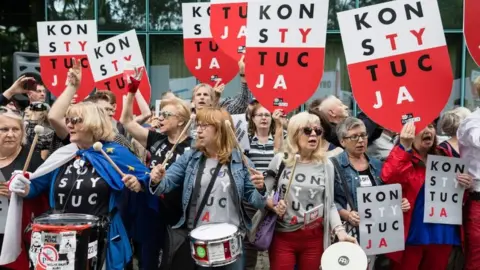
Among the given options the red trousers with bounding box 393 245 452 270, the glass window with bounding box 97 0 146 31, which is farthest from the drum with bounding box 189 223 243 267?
the glass window with bounding box 97 0 146 31

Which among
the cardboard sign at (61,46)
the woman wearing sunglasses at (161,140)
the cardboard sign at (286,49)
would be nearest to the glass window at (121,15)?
the cardboard sign at (61,46)

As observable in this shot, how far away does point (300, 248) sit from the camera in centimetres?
503

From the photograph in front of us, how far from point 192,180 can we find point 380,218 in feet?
5.05

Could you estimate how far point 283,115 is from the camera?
5.89 m

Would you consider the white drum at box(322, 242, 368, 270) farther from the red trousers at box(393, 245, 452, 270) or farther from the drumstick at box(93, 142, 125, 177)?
the drumstick at box(93, 142, 125, 177)

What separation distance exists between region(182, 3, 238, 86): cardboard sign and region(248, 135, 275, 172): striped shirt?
1.53m

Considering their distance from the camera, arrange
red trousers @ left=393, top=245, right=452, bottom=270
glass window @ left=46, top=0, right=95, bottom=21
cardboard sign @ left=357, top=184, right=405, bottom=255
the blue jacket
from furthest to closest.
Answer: glass window @ left=46, top=0, right=95, bottom=21 < red trousers @ left=393, top=245, right=452, bottom=270 < cardboard sign @ left=357, top=184, right=405, bottom=255 < the blue jacket

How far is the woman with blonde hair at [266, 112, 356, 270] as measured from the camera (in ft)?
16.3

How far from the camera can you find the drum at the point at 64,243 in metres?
4.14

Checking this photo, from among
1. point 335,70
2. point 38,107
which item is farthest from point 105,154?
point 335,70

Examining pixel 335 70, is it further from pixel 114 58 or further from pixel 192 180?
pixel 192 180

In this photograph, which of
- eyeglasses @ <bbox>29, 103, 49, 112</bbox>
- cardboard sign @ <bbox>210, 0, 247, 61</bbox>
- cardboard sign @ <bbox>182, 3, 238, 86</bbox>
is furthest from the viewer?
cardboard sign @ <bbox>182, 3, 238, 86</bbox>

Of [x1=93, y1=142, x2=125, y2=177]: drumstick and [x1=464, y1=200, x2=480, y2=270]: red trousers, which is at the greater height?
[x1=93, y1=142, x2=125, y2=177]: drumstick

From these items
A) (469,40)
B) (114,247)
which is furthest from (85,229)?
(469,40)
